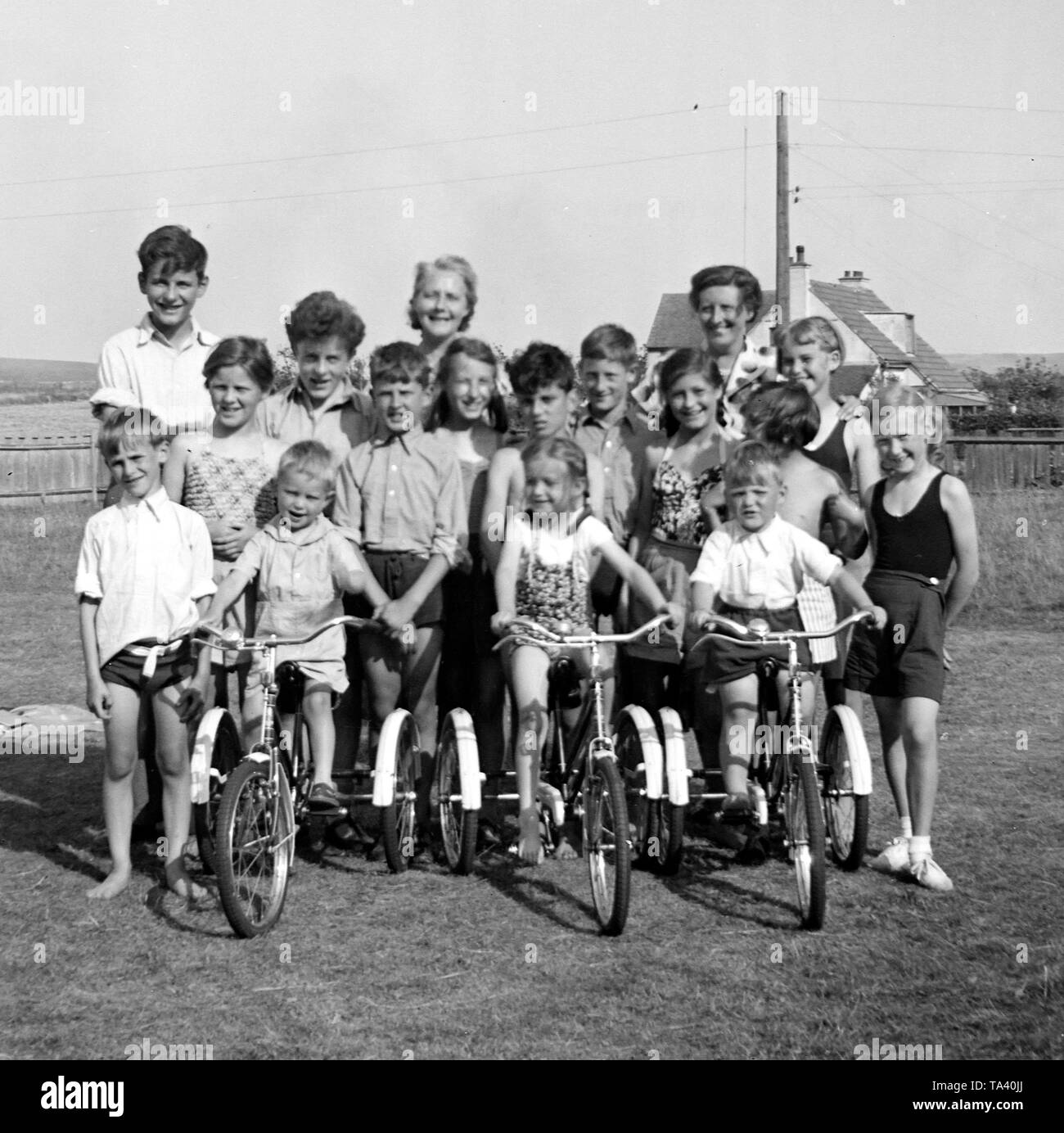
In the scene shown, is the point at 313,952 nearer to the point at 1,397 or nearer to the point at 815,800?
the point at 815,800

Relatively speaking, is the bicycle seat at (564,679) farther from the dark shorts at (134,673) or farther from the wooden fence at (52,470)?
the wooden fence at (52,470)

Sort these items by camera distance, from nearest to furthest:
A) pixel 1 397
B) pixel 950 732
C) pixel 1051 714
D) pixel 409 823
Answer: pixel 409 823 < pixel 950 732 < pixel 1051 714 < pixel 1 397

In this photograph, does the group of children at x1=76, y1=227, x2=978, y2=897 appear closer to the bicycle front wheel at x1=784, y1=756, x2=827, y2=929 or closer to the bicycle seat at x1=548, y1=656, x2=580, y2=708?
the bicycle seat at x1=548, y1=656, x2=580, y2=708

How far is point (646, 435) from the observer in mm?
6141

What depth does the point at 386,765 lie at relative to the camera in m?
5.41

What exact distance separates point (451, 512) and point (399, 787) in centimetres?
108

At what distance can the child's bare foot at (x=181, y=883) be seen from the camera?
550 cm

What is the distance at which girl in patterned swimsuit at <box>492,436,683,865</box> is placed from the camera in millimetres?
5520

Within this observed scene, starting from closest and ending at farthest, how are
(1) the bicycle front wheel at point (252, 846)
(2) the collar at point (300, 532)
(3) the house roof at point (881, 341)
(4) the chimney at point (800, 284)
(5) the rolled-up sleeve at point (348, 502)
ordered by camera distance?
(1) the bicycle front wheel at point (252, 846), (2) the collar at point (300, 532), (5) the rolled-up sleeve at point (348, 502), (4) the chimney at point (800, 284), (3) the house roof at point (881, 341)

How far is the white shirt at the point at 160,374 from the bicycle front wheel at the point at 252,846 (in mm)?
1747

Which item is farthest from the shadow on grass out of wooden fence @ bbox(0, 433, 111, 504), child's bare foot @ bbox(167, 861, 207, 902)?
wooden fence @ bbox(0, 433, 111, 504)

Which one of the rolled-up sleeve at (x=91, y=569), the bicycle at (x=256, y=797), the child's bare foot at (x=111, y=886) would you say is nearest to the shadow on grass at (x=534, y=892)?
the bicycle at (x=256, y=797)
